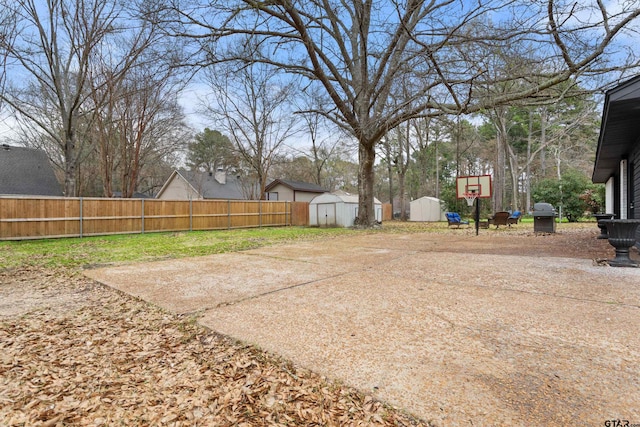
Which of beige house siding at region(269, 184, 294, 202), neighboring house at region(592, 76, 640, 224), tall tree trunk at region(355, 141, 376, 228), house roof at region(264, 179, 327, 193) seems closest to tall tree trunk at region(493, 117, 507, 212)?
neighboring house at region(592, 76, 640, 224)

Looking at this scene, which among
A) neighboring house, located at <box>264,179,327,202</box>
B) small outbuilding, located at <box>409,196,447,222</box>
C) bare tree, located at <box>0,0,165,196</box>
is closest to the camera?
bare tree, located at <box>0,0,165,196</box>

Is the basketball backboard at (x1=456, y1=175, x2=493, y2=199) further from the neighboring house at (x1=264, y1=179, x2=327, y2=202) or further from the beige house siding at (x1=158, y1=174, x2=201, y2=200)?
the beige house siding at (x1=158, y1=174, x2=201, y2=200)

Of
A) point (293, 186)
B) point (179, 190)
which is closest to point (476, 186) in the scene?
point (293, 186)

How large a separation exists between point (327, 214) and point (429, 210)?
933 cm

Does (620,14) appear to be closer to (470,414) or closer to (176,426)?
(470,414)

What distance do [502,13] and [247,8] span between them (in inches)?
244

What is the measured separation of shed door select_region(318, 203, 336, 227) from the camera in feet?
55.6

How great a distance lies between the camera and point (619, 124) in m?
5.57

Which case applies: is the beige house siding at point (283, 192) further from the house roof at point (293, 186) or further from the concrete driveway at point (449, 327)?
the concrete driveway at point (449, 327)

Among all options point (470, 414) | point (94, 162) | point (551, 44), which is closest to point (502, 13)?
point (551, 44)

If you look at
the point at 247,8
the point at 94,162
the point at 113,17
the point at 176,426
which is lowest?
the point at 176,426

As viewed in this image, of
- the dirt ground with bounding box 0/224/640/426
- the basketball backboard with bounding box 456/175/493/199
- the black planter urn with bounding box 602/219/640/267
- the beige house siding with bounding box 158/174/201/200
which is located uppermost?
the beige house siding with bounding box 158/174/201/200

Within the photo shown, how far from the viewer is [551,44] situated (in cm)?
667

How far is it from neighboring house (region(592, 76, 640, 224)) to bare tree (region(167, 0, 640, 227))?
5.46 ft
